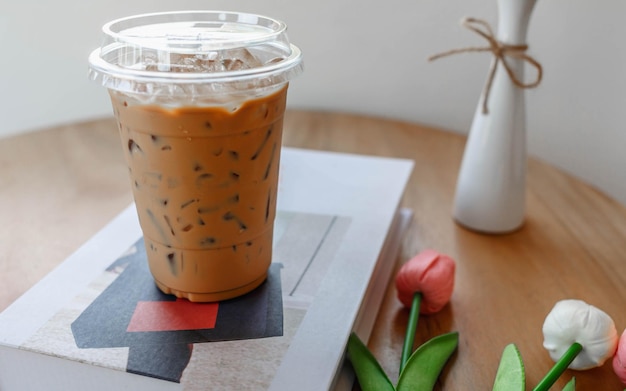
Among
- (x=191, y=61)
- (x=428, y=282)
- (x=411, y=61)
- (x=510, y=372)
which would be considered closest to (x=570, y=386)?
(x=510, y=372)

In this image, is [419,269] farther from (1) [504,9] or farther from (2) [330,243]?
(1) [504,9]

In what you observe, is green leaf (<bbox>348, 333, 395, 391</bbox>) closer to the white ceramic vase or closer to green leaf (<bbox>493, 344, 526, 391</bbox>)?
green leaf (<bbox>493, 344, 526, 391</bbox>)

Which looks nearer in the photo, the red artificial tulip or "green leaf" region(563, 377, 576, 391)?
"green leaf" region(563, 377, 576, 391)

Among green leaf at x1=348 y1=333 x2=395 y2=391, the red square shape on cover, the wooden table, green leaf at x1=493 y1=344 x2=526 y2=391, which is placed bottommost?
the wooden table

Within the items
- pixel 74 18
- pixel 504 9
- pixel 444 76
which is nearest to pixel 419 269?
pixel 504 9

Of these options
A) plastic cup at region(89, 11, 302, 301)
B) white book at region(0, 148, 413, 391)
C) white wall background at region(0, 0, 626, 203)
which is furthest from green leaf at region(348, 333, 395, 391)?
white wall background at region(0, 0, 626, 203)

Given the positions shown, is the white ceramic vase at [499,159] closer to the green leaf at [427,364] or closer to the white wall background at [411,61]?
the green leaf at [427,364]
